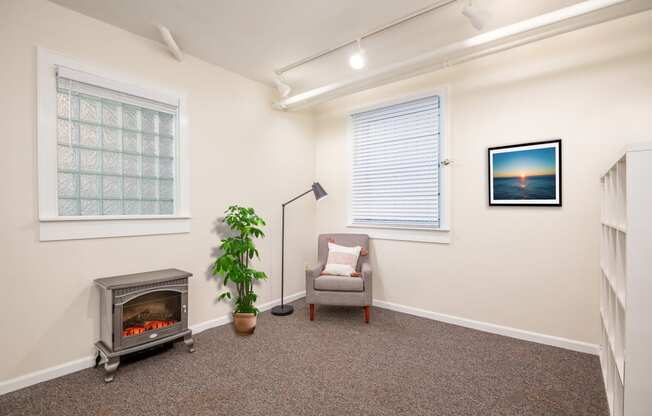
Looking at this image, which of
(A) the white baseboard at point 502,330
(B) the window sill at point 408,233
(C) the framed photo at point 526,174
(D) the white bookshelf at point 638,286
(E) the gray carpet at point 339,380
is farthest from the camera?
(B) the window sill at point 408,233

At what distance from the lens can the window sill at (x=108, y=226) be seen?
2316mm

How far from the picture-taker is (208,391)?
83.8 inches

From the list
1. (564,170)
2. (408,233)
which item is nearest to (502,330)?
(408,233)

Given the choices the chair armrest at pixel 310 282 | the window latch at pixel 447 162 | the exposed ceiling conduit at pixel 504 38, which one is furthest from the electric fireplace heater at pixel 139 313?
the window latch at pixel 447 162

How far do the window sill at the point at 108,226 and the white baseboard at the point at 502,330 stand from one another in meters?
2.57

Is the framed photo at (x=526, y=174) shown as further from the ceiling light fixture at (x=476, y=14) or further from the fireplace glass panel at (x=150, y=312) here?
the fireplace glass panel at (x=150, y=312)

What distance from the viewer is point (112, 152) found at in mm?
2646

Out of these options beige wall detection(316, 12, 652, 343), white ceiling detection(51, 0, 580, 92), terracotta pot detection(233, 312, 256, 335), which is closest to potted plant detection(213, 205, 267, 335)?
terracotta pot detection(233, 312, 256, 335)

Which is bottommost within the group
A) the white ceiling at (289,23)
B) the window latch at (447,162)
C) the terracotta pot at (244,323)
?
the terracotta pot at (244,323)

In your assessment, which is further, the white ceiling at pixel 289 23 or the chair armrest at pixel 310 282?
the chair armrest at pixel 310 282

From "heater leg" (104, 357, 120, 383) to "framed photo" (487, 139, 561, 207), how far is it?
3.52 metres

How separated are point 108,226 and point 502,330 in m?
3.71

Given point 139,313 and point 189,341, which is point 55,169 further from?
point 189,341

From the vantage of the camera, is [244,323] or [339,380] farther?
[244,323]
